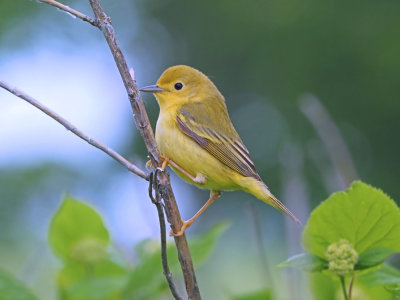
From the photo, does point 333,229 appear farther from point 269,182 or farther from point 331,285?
point 269,182

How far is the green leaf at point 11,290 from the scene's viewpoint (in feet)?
5.61

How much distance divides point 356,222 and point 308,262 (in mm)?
153

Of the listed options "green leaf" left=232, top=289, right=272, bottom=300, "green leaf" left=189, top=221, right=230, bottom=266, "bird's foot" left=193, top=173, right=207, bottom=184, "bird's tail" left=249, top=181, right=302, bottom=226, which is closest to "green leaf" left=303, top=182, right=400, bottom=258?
"green leaf" left=232, top=289, right=272, bottom=300

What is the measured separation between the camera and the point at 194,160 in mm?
3049

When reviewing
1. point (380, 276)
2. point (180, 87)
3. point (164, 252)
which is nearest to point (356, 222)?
point (380, 276)

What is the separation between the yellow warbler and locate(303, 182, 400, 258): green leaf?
1070 mm

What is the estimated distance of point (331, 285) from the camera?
193 cm

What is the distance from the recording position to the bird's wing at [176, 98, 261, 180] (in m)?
3.12

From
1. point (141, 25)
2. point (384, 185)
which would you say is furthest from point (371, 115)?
point (141, 25)

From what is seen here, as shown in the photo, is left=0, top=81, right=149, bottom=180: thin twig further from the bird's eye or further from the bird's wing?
the bird's eye

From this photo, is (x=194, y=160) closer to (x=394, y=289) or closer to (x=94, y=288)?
(x=94, y=288)

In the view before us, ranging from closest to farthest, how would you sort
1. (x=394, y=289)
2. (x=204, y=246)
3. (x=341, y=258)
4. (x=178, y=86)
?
(x=394, y=289)
(x=341, y=258)
(x=204, y=246)
(x=178, y=86)

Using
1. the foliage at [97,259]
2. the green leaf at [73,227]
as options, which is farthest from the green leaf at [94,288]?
the green leaf at [73,227]

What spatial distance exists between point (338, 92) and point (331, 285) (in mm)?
11462
